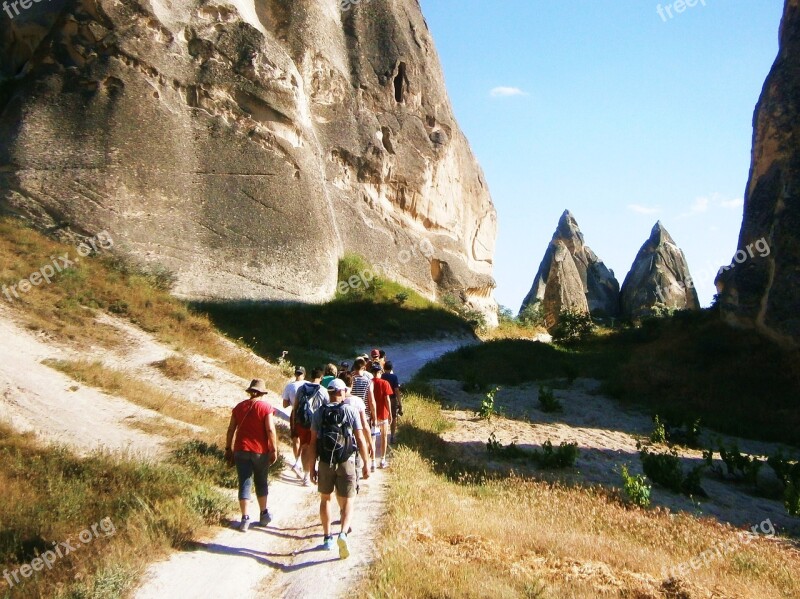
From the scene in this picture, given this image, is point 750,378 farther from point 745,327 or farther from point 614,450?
point 614,450

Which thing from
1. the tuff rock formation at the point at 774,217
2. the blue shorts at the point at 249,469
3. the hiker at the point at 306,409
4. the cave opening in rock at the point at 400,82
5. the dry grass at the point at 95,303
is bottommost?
the blue shorts at the point at 249,469

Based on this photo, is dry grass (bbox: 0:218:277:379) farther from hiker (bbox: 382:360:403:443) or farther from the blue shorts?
the blue shorts

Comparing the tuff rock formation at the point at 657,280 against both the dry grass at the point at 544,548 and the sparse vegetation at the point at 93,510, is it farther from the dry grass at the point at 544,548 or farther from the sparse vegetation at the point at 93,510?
the sparse vegetation at the point at 93,510

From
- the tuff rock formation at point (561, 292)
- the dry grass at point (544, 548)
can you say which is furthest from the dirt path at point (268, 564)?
the tuff rock formation at point (561, 292)

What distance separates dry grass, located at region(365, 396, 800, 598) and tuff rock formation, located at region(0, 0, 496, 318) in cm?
1114

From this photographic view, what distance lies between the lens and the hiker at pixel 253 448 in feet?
20.0

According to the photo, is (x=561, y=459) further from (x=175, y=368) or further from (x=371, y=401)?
(x=175, y=368)

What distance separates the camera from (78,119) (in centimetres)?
1694

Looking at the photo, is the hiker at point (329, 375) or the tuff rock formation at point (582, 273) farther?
the tuff rock formation at point (582, 273)

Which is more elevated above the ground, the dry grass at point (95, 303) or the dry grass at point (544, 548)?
the dry grass at point (95, 303)

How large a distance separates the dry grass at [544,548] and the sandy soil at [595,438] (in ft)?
4.76

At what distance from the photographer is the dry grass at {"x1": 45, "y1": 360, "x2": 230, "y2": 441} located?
377 inches

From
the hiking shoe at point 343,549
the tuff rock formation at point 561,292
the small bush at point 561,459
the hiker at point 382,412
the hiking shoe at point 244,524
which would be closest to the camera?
the hiking shoe at point 343,549

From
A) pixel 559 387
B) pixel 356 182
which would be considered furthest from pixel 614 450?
pixel 356 182
